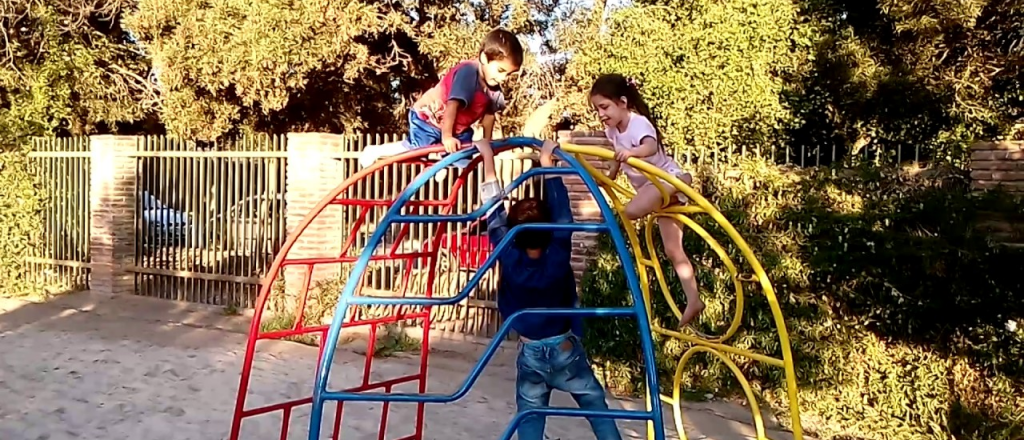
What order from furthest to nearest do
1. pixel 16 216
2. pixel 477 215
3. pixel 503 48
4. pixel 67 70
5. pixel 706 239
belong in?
pixel 67 70, pixel 16 216, pixel 706 239, pixel 503 48, pixel 477 215

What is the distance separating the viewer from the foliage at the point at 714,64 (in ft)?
27.1

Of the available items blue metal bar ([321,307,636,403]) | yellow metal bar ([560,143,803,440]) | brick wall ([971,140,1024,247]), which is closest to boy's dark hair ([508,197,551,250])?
yellow metal bar ([560,143,803,440])

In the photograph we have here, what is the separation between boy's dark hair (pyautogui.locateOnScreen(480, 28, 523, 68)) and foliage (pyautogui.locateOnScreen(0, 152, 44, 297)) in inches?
399

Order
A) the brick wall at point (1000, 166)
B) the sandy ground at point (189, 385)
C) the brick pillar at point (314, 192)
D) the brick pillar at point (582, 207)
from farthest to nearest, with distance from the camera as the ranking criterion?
the brick pillar at point (314, 192) < the brick pillar at point (582, 207) < the sandy ground at point (189, 385) < the brick wall at point (1000, 166)

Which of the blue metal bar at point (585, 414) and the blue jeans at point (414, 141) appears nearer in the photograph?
the blue metal bar at point (585, 414)

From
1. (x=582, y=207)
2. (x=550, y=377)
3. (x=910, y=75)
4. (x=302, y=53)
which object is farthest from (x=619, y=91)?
(x=302, y=53)

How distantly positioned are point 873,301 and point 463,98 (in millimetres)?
3243

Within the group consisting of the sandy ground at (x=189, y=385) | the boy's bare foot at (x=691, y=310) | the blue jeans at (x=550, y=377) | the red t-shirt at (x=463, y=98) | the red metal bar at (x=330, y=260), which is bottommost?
the sandy ground at (x=189, y=385)

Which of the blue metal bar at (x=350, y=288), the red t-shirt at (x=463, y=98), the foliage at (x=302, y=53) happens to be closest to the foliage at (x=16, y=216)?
the foliage at (x=302, y=53)

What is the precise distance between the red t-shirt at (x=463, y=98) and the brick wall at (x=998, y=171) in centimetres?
298

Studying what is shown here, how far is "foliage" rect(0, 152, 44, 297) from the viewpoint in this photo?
1220cm

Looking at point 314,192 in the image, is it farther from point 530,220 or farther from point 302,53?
point 530,220

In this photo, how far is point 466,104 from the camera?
3.98 meters

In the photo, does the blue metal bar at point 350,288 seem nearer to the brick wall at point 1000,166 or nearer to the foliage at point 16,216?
the brick wall at point 1000,166
